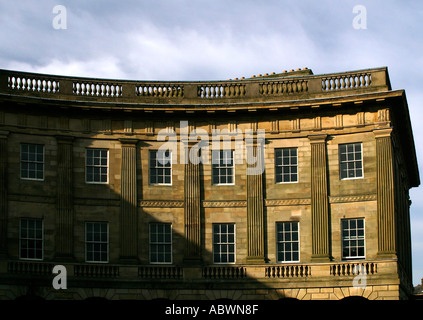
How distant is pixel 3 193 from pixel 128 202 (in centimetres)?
602

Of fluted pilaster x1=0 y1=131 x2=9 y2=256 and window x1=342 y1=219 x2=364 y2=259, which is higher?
fluted pilaster x1=0 y1=131 x2=9 y2=256

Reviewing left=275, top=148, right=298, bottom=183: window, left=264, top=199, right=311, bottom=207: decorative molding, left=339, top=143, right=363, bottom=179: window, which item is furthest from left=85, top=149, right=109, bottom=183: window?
left=339, top=143, right=363, bottom=179: window

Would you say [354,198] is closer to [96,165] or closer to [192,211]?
[192,211]

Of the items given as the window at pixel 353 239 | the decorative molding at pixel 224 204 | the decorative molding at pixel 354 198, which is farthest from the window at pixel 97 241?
the window at pixel 353 239

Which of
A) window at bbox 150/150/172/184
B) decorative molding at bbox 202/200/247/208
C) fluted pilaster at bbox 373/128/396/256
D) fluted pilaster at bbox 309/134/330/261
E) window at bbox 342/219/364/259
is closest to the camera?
fluted pilaster at bbox 373/128/396/256

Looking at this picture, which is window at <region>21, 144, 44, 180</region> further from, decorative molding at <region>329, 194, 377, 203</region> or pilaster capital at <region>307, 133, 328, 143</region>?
decorative molding at <region>329, 194, 377, 203</region>

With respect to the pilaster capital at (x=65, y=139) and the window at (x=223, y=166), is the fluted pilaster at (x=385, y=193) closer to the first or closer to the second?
the window at (x=223, y=166)

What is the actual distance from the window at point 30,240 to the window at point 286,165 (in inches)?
468

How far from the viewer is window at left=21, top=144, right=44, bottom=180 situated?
46656 mm

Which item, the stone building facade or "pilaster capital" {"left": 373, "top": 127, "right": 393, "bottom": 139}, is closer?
the stone building facade

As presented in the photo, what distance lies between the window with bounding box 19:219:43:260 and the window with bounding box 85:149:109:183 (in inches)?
137

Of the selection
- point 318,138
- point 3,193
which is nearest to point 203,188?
point 318,138
